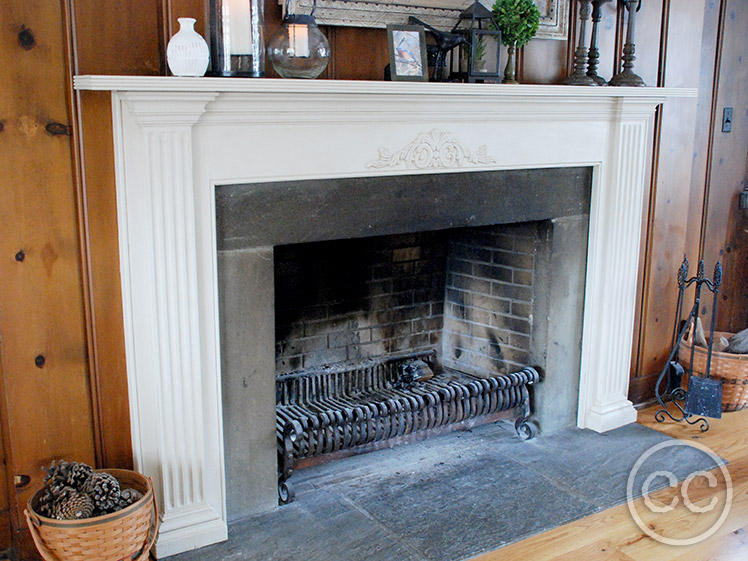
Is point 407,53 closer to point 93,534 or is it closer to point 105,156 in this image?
point 105,156

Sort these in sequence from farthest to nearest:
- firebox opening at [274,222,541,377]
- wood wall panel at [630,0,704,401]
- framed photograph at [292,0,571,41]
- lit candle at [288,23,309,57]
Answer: wood wall panel at [630,0,704,401] → firebox opening at [274,222,541,377] → framed photograph at [292,0,571,41] → lit candle at [288,23,309,57]

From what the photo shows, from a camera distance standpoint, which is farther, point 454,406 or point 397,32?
point 454,406

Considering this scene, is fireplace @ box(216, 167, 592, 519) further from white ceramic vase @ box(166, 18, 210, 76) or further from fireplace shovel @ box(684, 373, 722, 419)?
fireplace shovel @ box(684, 373, 722, 419)

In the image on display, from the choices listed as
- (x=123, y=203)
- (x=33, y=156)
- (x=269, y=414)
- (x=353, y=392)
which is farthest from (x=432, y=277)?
(x=33, y=156)

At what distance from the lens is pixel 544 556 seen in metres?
2.38

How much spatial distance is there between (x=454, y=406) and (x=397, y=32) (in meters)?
1.40

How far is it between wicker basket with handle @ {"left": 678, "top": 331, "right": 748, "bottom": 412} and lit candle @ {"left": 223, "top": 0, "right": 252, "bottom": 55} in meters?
2.40

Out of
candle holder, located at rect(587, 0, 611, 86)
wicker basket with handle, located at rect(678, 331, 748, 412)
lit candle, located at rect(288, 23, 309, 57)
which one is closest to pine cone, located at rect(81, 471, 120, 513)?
lit candle, located at rect(288, 23, 309, 57)

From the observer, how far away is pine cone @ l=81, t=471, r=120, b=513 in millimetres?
2049

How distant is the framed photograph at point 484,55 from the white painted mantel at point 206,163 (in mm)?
83

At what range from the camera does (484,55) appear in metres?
2.62

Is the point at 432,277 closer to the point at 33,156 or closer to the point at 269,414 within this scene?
the point at 269,414

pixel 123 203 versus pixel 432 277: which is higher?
pixel 123 203

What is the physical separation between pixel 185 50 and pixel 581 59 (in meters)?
1.54
